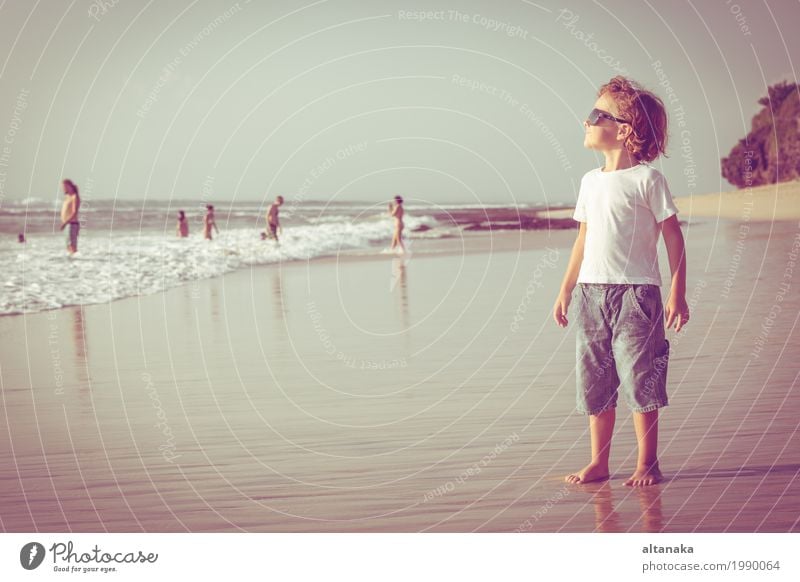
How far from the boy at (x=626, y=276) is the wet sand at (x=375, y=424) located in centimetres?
27

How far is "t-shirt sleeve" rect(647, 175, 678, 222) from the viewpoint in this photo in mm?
3604

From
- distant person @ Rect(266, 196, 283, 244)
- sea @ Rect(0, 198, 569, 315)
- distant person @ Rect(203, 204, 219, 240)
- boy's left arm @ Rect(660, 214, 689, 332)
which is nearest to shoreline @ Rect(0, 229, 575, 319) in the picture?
sea @ Rect(0, 198, 569, 315)

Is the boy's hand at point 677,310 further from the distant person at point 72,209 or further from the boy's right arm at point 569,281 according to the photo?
the distant person at point 72,209

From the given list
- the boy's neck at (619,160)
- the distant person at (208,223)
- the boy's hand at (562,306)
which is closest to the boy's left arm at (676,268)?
the boy's neck at (619,160)

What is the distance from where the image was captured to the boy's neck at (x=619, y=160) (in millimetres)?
3754

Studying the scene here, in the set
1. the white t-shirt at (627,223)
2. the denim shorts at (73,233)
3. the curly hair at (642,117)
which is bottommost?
the denim shorts at (73,233)

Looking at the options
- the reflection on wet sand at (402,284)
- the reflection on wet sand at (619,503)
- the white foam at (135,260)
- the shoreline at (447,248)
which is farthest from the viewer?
the shoreline at (447,248)

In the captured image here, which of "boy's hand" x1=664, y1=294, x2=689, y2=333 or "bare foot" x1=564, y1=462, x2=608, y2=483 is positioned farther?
"bare foot" x1=564, y1=462, x2=608, y2=483

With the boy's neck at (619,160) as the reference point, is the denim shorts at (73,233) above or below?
below

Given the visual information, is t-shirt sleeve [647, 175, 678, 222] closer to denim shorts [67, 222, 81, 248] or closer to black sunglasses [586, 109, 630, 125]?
black sunglasses [586, 109, 630, 125]

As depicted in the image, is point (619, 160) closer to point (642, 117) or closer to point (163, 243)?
point (642, 117)

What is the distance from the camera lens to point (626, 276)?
369 cm

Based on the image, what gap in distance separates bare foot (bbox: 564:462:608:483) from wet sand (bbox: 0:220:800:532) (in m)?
0.04

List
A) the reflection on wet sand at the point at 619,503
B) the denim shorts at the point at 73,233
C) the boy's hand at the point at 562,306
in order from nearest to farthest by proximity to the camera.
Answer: the reflection on wet sand at the point at 619,503 → the boy's hand at the point at 562,306 → the denim shorts at the point at 73,233
